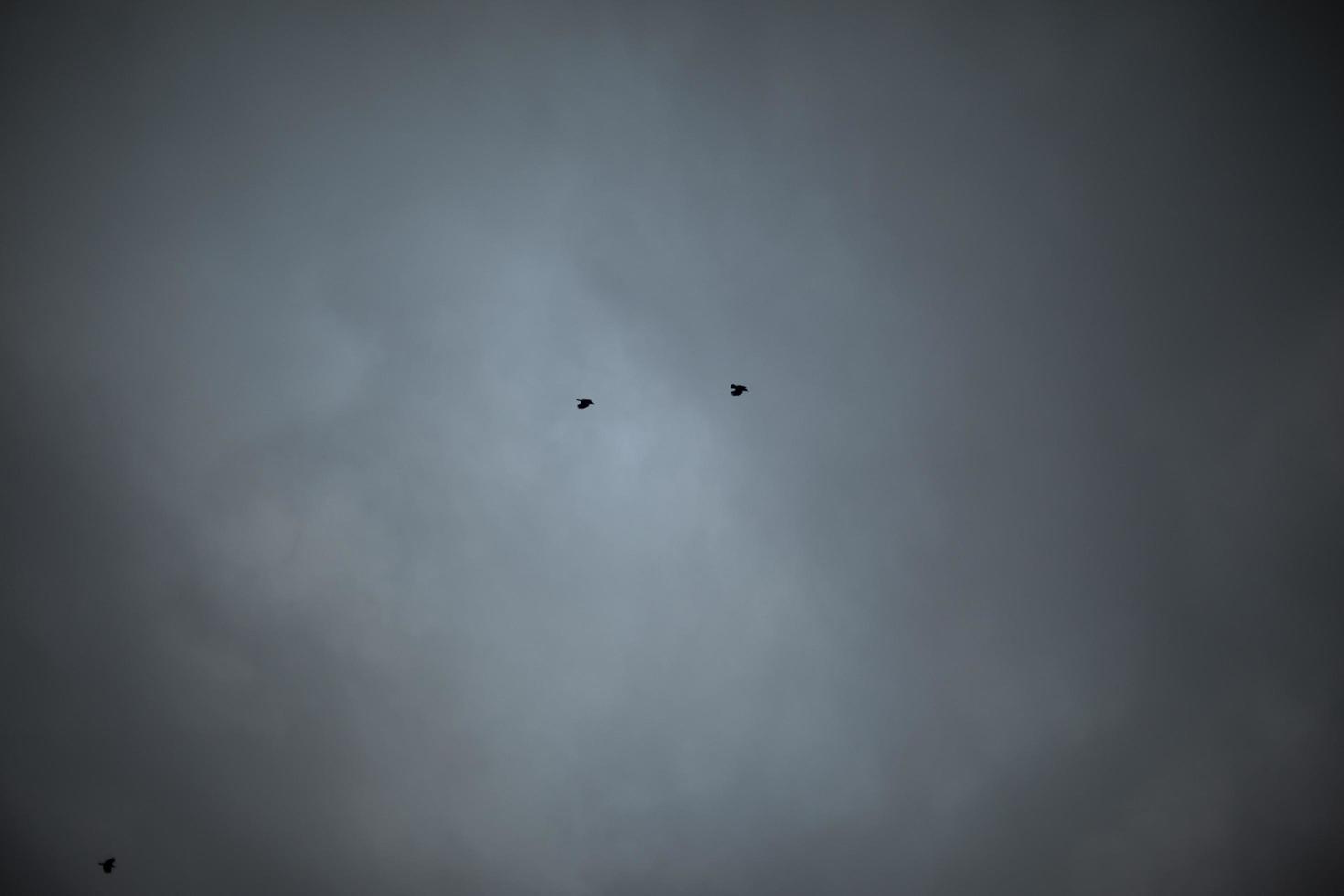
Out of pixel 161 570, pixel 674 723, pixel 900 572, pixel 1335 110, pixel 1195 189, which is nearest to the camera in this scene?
pixel 1335 110

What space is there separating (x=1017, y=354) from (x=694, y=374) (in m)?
33.1

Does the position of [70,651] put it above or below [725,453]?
below

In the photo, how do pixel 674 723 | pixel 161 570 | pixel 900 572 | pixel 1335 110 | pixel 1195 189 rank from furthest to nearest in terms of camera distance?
pixel 674 723 → pixel 900 572 → pixel 161 570 → pixel 1195 189 → pixel 1335 110

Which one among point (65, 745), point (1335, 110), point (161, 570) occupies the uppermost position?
point (1335, 110)

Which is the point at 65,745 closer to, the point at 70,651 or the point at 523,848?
the point at 70,651

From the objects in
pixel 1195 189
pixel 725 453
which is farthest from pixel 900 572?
pixel 1195 189

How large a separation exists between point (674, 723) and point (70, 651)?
2499 inches

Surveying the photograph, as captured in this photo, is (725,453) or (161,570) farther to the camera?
(725,453)

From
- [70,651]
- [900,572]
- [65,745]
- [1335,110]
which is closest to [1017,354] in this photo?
[900,572]

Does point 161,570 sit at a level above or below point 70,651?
above

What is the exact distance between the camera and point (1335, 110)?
61.3 m

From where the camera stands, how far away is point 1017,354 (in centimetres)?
7588

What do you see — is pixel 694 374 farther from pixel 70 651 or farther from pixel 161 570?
pixel 70 651

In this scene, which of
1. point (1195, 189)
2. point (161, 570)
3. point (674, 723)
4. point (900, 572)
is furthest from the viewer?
point (674, 723)
